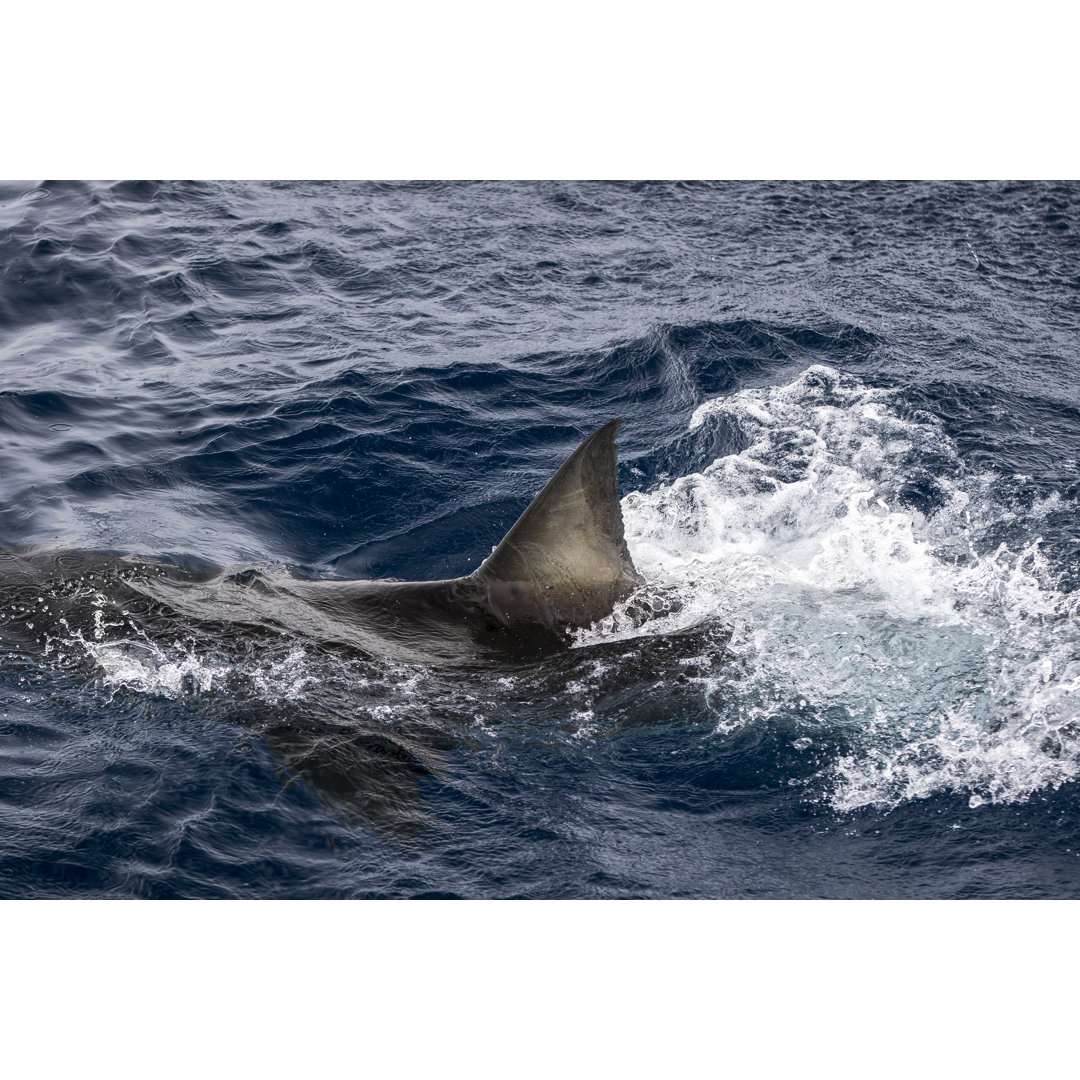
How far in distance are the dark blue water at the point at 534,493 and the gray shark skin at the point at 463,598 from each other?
177mm

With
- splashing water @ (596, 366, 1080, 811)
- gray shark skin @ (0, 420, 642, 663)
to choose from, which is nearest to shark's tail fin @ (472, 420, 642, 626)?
gray shark skin @ (0, 420, 642, 663)

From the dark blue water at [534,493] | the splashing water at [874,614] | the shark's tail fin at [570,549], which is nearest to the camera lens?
the dark blue water at [534,493]

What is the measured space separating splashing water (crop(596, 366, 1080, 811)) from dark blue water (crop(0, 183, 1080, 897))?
3cm

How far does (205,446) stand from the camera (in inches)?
408

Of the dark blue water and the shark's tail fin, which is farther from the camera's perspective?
the shark's tail fin

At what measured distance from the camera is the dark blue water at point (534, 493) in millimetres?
5973

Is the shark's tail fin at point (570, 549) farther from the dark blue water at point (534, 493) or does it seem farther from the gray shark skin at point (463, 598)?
the dark blue water at point (534, 493)

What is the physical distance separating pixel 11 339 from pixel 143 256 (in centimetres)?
232

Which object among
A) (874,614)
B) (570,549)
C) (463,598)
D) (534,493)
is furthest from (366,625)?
(874,614)

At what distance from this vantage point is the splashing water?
Result: 6379 millimetres

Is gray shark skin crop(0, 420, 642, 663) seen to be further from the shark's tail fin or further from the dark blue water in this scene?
the dark blue water

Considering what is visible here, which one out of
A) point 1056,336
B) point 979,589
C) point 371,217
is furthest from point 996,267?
point 371,217

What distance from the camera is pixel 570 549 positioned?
6.82 m

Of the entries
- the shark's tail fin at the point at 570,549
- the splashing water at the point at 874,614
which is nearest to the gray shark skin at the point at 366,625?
the shark's tail fin at the point at 570,549
